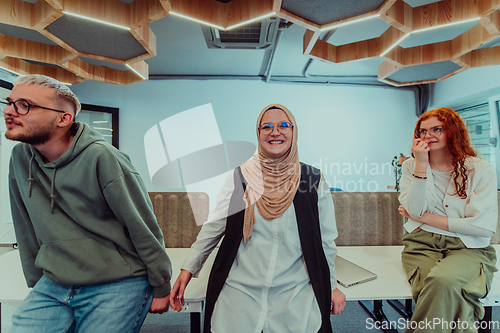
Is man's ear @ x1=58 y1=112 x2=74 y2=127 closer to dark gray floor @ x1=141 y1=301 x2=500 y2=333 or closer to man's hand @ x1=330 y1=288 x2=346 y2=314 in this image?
man's hand @ x1=330 y1=288 x2=346 y2=314

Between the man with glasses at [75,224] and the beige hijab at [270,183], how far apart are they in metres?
0.47

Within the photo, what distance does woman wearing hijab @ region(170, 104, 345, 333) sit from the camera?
1.13m

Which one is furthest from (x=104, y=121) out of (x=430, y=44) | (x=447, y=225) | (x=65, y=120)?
(x=447, y=225)

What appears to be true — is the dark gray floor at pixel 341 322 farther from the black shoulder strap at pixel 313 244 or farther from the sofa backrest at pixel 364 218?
the black shoulder strap at pixel 313 244

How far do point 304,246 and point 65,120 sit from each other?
1.19 metres

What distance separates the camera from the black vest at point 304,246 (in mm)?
1172

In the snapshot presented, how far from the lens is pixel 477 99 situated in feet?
14.1

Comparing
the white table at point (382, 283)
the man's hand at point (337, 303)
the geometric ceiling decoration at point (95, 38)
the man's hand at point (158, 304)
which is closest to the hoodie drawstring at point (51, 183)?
the man's hand at point (158, 304)

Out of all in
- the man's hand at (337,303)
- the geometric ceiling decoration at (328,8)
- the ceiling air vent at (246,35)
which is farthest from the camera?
the ceiling air vent at (246,35)

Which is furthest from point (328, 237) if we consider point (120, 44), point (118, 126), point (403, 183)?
point (118, 126)

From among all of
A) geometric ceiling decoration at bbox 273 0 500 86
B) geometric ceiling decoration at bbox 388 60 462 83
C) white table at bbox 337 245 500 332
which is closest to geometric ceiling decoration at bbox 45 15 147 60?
geometric ceiling decoration at bbox 273 0 500 86

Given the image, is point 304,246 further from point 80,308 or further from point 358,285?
point 80,308

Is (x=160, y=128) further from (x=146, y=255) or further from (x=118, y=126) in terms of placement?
(x=146, y=255)

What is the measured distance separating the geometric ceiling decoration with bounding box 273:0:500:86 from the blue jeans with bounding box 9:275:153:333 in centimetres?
206
